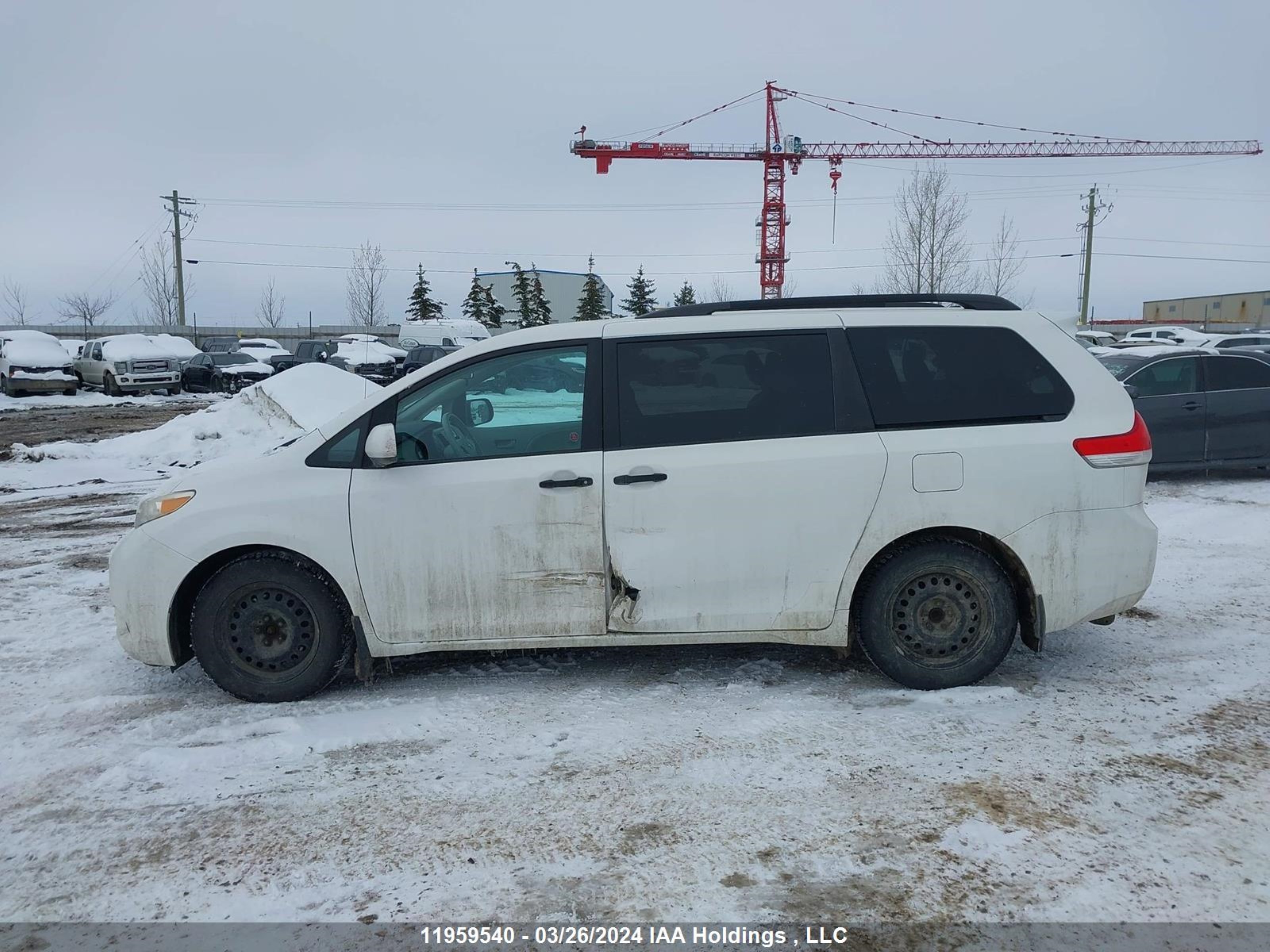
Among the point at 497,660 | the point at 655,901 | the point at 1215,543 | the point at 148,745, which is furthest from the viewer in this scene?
the point at 1215,543

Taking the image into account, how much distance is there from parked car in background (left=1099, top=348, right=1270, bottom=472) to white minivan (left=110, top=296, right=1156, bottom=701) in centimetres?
668

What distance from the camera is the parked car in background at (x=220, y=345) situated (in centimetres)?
4528

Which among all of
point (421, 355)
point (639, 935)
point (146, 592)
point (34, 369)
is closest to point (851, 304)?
point (639, 935)

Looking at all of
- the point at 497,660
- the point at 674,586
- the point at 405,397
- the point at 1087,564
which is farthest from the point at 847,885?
the point at 405,397

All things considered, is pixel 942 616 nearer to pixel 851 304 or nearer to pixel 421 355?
pixel 851 304

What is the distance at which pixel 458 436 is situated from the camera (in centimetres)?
462

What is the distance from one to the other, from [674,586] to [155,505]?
2.59 metres

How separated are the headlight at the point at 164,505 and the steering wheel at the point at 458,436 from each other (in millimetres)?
1272

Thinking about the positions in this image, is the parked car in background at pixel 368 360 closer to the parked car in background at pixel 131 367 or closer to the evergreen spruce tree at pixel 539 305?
the parked car in background at pixel 131 367

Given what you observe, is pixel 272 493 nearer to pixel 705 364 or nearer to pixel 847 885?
pixel 705 364

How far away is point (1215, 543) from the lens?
7.82 m

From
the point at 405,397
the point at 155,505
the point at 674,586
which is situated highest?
the point at 405,397

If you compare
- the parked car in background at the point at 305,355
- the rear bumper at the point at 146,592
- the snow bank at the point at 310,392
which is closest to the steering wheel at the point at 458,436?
the rear bumper at the point at 146,592

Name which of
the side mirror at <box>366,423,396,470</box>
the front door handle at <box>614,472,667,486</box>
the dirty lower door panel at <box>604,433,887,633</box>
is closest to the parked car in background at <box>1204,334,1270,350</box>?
the dirty lower door panel at <box>604,433,887,633</box>
